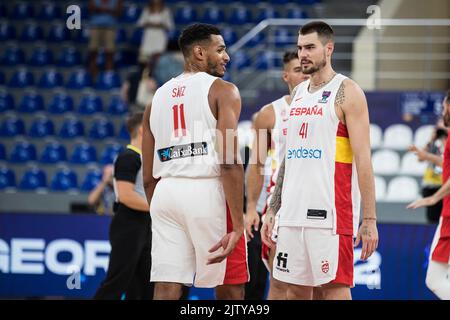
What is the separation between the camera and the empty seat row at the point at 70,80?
1555 centimetres

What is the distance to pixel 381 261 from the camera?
9375 millimetres

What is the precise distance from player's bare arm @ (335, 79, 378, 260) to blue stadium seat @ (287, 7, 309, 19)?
1083cm

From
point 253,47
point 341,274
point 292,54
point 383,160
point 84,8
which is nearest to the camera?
point 341,274

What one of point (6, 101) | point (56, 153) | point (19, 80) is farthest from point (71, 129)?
point (19, 80)

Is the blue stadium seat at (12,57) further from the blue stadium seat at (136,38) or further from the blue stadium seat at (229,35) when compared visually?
the blue stadium seat at (229,35)

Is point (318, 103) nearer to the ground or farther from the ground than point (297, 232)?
farther from the ground

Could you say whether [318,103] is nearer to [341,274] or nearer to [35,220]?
[341,274]

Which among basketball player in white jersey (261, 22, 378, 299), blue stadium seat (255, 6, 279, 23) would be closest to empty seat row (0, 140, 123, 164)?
blue stadium seat (255, 6, 279, 23)

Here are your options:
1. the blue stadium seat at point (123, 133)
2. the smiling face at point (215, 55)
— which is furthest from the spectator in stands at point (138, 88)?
the smiling face at point (215, 55)

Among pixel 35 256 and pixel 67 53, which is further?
pixel 67 53

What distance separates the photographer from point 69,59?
16094 mm

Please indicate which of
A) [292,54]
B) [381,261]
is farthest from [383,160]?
[292,54]

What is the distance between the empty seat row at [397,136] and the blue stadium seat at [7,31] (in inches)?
294

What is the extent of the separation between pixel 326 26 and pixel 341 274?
1.61 metres
